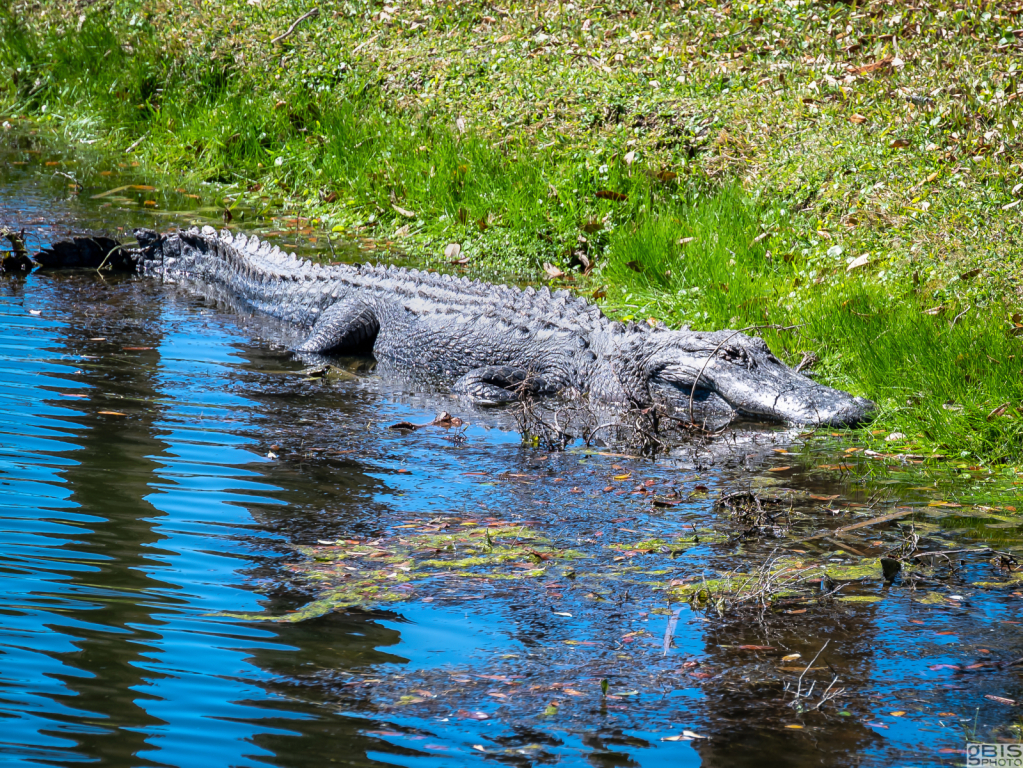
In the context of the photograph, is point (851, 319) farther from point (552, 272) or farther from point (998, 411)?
point (552, 272)

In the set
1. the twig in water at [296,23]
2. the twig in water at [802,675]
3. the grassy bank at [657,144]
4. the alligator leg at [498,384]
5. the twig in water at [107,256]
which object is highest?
the twig in water at [296,23]

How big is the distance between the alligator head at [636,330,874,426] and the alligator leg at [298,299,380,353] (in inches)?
94.6

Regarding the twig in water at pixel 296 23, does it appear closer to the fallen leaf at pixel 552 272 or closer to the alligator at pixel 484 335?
the alligator at pixel 484 335

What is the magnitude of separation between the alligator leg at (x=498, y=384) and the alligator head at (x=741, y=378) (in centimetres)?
77

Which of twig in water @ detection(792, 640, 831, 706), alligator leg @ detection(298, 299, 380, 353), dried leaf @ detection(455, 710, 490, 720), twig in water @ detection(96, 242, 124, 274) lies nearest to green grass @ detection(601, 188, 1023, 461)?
alligator leg @ detection(298, 299, 380, 353)

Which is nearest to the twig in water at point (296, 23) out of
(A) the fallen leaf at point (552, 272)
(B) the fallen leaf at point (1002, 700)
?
(A) the fallen leaf at point (552, 272)

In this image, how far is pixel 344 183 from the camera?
38.0 feet

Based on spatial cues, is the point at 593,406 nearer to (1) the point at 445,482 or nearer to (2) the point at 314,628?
(1) the point at 445,482

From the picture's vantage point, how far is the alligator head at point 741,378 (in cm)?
614

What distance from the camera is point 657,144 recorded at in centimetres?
1042

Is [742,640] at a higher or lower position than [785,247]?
lower

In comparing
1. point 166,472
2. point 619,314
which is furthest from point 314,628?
point 619,314

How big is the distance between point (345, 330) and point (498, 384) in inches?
60.0

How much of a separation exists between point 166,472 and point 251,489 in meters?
0.44
